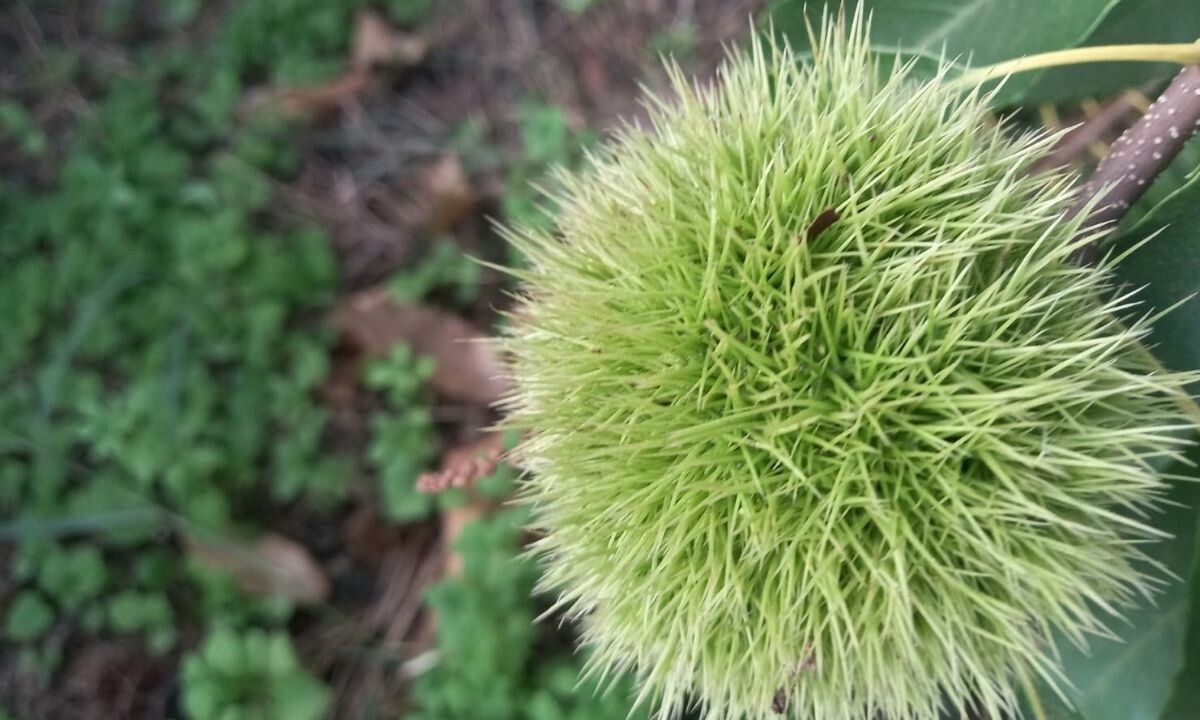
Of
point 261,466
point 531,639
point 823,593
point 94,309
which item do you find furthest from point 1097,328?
point 94,309

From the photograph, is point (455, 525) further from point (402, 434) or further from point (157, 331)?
point (157, 331)

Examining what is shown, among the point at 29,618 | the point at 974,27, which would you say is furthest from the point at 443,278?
the point at 974,27

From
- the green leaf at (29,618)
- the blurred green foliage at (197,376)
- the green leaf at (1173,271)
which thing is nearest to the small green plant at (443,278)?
the blurred green foliage at (197,376)

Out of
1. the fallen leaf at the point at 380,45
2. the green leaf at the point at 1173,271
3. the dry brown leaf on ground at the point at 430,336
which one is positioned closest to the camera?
the green leaf at the point at 1173,271

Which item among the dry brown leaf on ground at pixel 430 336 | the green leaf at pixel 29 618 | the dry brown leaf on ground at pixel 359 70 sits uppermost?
the dry brown leaf on ground at pixel 359 70

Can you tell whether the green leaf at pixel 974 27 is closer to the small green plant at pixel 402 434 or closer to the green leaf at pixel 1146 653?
the green leaf at pixel 1146 653

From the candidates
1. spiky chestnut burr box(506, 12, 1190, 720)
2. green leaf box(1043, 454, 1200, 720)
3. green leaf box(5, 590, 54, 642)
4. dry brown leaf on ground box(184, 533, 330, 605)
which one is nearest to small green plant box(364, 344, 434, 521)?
dry brown leaf on ground box(184, 533, 330, 605)

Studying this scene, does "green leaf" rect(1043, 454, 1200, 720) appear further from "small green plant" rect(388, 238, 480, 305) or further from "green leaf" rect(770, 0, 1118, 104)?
"small green plant" rect(388, 238, 480, 305)
